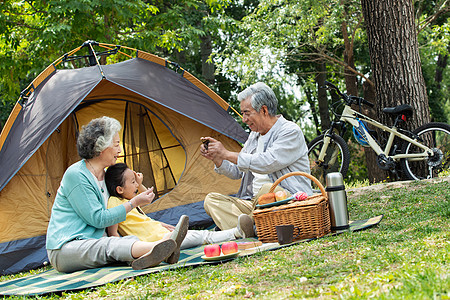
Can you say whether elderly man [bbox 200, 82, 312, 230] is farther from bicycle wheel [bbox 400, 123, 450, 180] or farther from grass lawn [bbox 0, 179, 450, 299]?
bicycle wheel [bbox 400, 123, 450, 180]

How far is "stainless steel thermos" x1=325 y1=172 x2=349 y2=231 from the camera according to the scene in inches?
115

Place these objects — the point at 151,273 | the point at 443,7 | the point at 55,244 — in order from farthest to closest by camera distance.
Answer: the point at 443,7, the point at 55,244, the point at 151,273

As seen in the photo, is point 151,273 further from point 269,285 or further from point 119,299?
point 269,285

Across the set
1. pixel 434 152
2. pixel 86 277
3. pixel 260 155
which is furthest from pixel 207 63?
pixel 86 277

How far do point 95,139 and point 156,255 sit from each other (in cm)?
86

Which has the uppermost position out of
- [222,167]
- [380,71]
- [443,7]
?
[443,7]

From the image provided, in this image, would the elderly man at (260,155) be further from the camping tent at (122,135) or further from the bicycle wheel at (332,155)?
the bicycle wheel at (332,155)

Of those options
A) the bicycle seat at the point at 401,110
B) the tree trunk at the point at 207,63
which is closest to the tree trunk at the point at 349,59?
the tree trunk at the point at 207,63

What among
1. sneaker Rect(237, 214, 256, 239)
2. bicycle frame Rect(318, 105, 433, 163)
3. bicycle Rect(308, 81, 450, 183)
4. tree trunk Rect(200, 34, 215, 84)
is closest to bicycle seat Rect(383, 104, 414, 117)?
bicycle Rect(308, 81, 450, 183)

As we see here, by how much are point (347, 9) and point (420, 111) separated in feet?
15.3

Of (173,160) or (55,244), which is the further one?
(173,160)

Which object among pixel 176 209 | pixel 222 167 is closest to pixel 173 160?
pixel 176 209

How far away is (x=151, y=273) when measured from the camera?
97.0 inches

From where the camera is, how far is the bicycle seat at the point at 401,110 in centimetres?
478
